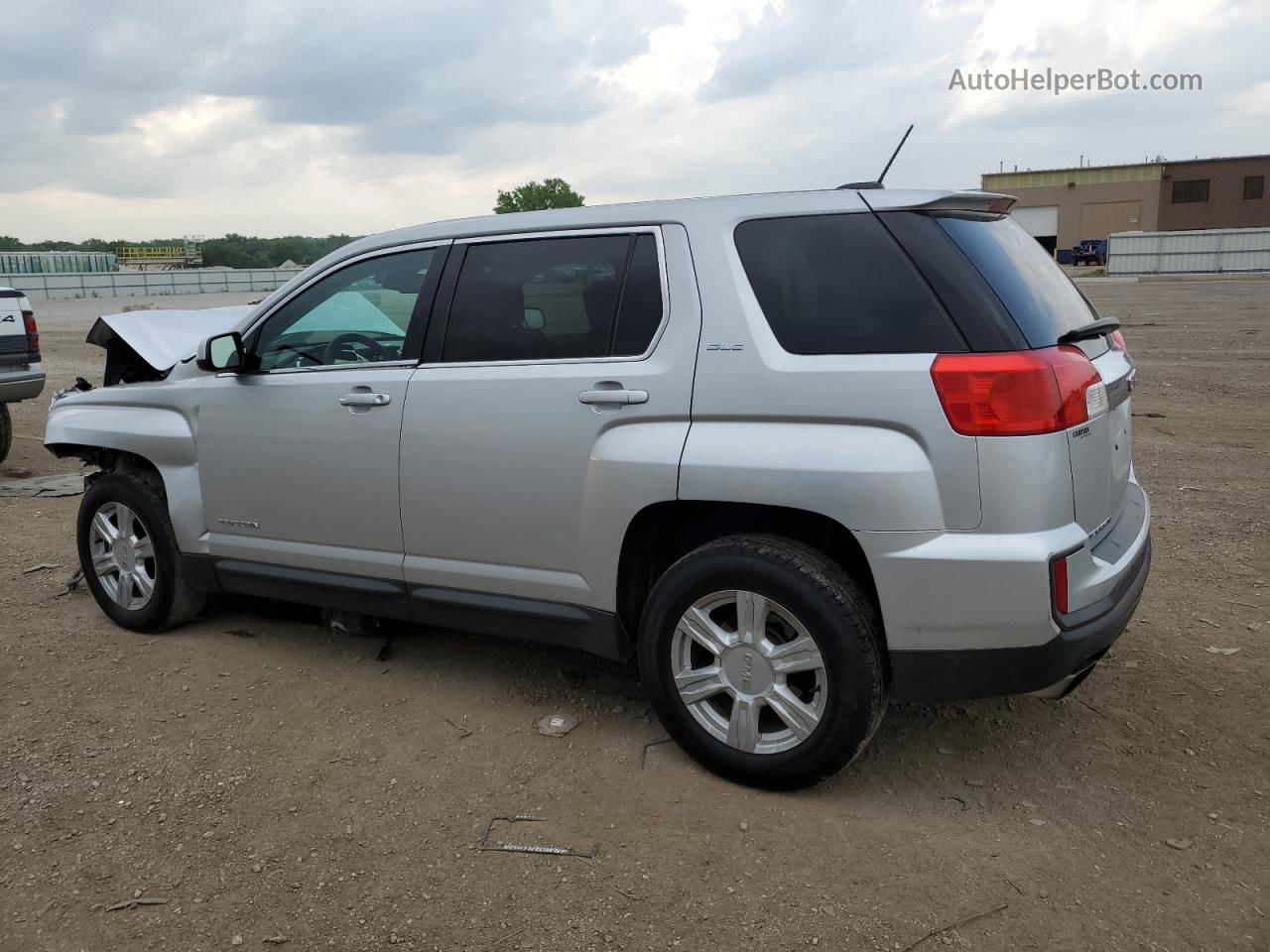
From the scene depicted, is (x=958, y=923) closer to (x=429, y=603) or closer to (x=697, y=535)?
(x=697, y=535)

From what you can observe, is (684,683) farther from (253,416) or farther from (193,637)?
(193,637)

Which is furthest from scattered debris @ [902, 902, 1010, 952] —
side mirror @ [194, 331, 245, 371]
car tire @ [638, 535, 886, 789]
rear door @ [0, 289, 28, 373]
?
rear door @ [0, 289, 28, 373]

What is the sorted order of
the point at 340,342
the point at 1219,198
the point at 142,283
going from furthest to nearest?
the point at 1219,198
the point at 142,283
the point at 340,342

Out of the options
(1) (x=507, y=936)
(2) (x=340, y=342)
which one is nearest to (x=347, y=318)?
(2) (x=340, y=342)

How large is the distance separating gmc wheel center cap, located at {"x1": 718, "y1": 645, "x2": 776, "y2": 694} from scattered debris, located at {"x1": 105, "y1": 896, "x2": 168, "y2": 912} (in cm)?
174

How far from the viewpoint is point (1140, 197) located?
6806 centimetres

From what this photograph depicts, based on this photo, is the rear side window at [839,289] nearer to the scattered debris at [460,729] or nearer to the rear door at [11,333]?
the scattered debris at [460,729]

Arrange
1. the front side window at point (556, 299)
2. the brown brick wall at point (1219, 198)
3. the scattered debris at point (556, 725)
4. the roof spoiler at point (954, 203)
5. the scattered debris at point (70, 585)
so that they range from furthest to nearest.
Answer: the brown brick wall at point (1219, 198)
the scattered debris at point (70, 585)
the scattered debris at point (556, 725)
the front side window at point (556, 299)
the roof spoiler at point (954, 203)

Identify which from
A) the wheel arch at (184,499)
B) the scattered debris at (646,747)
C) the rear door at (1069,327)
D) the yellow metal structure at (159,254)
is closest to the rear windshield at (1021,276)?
the rear door at (1069,327)

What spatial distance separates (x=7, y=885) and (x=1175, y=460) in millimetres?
7730

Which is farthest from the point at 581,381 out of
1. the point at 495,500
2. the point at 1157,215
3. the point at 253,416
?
the point at 1157,215

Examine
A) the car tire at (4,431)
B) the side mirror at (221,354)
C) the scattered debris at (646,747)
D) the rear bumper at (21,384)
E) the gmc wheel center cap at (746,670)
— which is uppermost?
the side mirror at (221,354)

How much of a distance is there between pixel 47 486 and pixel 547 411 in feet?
20.9

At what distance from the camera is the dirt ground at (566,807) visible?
2.78 m
